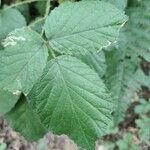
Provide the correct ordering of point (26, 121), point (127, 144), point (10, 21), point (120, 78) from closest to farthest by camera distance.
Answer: point (10, 21), point (26, 121), point (120, 78), point (127, 144)

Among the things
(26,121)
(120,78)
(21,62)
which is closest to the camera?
(21,62)

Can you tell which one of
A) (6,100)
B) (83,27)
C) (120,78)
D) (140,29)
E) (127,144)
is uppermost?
(83,27)

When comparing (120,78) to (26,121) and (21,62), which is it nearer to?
(26,121)

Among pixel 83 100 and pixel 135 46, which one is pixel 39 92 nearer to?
pixel 83 100

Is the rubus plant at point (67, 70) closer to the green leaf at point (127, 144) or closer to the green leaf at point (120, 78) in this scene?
the green leaf at point (120, 78)

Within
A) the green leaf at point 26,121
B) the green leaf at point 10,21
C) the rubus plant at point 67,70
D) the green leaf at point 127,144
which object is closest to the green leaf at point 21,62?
the rubus plant at point 67,70

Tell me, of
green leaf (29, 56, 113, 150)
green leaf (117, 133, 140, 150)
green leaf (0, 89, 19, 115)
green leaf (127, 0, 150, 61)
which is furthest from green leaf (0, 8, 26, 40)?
green leaf (117, 133, 140, 150)

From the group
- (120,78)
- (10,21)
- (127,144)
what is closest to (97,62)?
(10,21)
